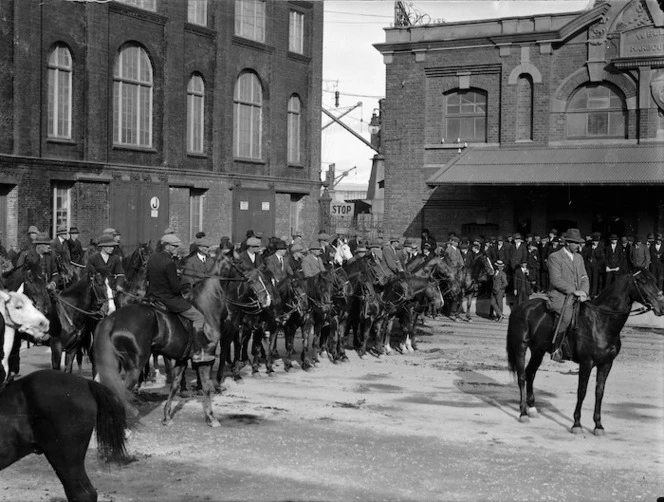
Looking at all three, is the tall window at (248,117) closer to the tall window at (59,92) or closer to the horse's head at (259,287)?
the tall window at (59,92)

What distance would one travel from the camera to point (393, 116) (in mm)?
36219

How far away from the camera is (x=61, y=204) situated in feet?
93.5

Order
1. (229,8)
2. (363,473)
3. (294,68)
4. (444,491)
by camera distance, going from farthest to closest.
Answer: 1. (294,68)
2. (229,8)
3. (363,473)
4. (444,491)

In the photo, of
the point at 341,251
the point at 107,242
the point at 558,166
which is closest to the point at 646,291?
the point at 107,242

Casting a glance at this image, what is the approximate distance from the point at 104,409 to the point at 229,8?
29.4 meters

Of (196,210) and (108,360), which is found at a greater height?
(196,210)

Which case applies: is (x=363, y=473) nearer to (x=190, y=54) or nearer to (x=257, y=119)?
(x=190, y=54)

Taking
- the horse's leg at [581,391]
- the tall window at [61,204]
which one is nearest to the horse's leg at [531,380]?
the horse's leg at [581,391]

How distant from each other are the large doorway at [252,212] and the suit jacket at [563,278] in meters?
23.6

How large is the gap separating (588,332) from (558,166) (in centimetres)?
2064

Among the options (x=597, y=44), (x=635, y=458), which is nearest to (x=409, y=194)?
(x=597, y=44)

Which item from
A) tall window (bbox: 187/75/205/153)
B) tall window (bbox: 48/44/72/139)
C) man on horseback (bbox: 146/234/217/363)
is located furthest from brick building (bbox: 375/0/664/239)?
man on horseback (bbox: 146/234/217/363)

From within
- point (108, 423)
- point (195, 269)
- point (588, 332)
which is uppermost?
point (195, 269)

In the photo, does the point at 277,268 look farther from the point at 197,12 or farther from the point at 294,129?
the point at 294,129
